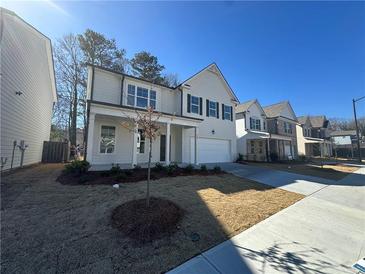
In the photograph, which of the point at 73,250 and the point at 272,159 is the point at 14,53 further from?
the point at 272,159

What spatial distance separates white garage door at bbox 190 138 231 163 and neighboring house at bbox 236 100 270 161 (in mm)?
4120

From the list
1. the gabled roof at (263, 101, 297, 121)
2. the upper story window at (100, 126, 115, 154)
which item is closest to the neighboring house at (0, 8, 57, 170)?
the upper story window at (100, 126, 115, 154)

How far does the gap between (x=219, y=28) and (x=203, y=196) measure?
10549 mm

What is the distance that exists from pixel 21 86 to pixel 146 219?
451 inches

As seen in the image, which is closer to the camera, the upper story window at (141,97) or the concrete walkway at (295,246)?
the concrete walkway at (295,246)

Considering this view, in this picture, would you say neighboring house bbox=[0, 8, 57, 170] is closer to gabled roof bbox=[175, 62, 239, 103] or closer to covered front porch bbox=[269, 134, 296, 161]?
gabled roof bbox=[175, 62, 239, 103]

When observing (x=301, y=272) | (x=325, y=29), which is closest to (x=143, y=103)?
(x=301, y=272)

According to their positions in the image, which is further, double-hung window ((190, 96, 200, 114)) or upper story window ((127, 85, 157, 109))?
double-hung window ((190, 96, 200, 114))

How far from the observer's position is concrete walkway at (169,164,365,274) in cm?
257

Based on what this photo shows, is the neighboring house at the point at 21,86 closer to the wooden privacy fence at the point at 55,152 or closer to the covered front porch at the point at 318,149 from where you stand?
the wooden privacy fence at the point at 55,152

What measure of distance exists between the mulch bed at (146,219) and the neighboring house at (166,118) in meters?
5.43

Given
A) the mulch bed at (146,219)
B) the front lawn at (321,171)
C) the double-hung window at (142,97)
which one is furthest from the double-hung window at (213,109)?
the mulch bed at (146,219)

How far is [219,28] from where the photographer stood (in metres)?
10.8

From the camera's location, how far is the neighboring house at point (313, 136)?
1149 inches
